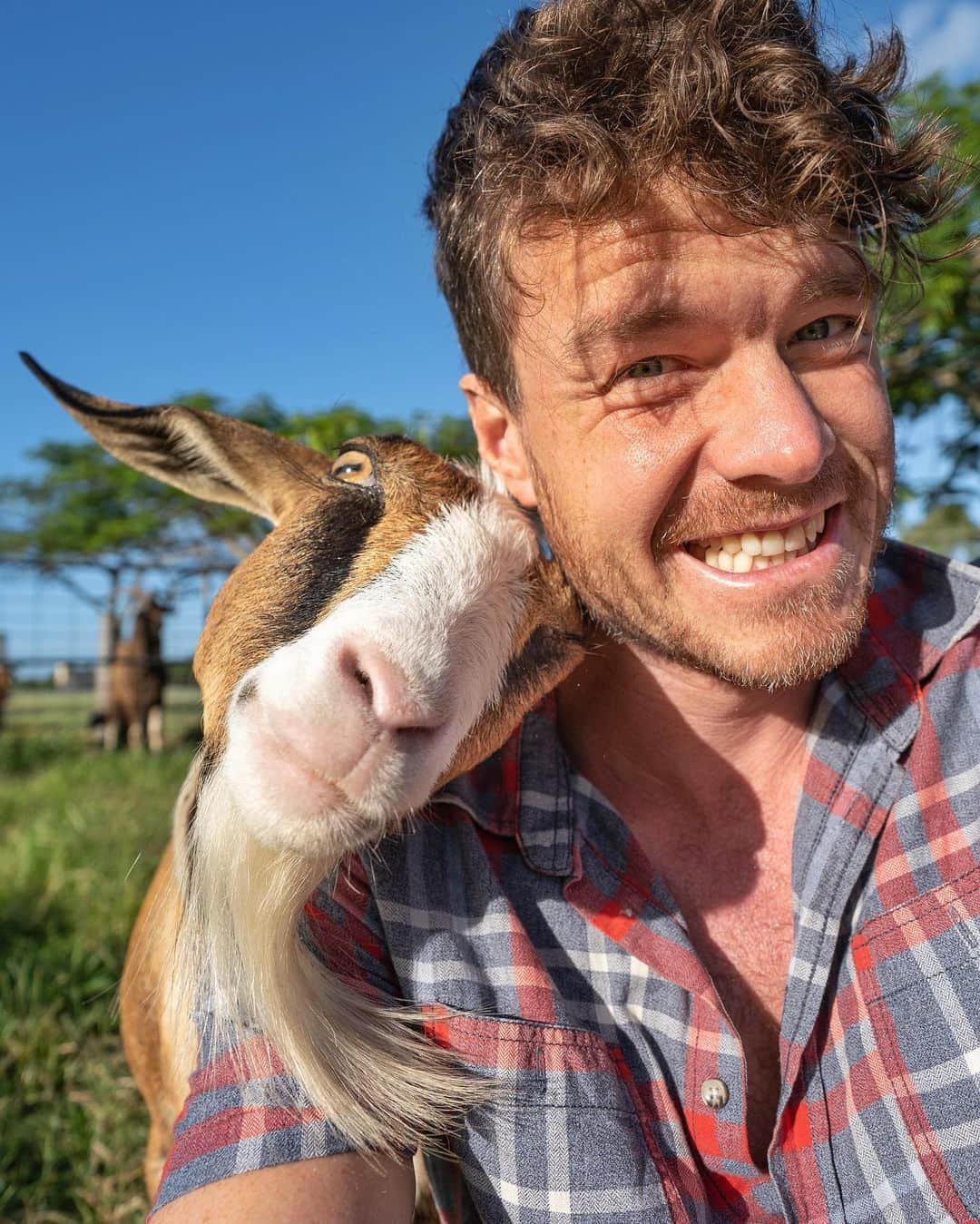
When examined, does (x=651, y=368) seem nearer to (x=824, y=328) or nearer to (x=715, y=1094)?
(x=824, y=328)

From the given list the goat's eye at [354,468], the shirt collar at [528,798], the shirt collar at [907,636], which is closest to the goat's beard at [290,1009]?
the shirt collar at [528,798]

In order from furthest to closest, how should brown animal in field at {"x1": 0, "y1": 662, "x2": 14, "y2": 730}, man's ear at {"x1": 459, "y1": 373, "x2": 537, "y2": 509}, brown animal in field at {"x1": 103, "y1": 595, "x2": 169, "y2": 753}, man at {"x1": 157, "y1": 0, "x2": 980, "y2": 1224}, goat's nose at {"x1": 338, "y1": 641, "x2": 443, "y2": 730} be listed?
brown animal in field at {"x1": 0, "y1": 662, "x2": 14, "y2": 730}
brown animal in field at {"x1": 103, "y1": 595, "x2": 169, "y2": 753}
man's ear at {"x1": 459, "y1": 373, "x2": 537, "y2": 509}
man at {"x1": 157, "y1": 0, "x2": 980, "y2": 1224}
goat's nose at {"x1": 338, "y1": 641, "x2": 443, "y2": 730}

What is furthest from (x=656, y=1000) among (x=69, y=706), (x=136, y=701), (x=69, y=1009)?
(x=69, y=706)

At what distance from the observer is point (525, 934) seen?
5.00 feet

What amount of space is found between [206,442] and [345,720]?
0.95 metres

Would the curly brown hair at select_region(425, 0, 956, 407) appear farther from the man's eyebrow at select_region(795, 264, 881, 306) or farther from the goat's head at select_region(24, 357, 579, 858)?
the goat's head at select_region(24, 357, 579, 858)

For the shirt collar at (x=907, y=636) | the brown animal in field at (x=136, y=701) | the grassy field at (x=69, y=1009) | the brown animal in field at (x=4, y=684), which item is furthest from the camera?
the brown animal in field at (x=4, y=684)

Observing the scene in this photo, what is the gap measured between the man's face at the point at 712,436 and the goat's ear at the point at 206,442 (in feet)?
1.76

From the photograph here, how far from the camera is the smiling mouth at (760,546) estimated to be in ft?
5.41

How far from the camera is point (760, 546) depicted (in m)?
1.65

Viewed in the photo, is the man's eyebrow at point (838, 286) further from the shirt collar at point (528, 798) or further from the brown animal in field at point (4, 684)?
the brown animal in field at point (4, 684)

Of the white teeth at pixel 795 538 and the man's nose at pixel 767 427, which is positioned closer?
the man's nose at pixel 767 427

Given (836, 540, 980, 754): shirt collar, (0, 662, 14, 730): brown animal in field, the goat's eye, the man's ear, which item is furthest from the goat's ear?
(0, 662, 14, 730): brown animal in field

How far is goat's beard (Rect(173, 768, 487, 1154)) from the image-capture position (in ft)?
4.23
